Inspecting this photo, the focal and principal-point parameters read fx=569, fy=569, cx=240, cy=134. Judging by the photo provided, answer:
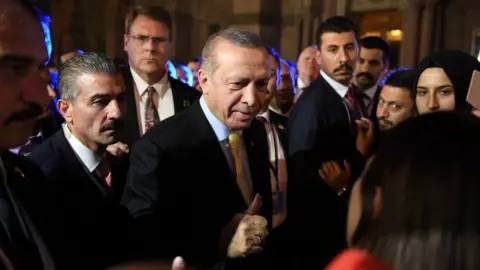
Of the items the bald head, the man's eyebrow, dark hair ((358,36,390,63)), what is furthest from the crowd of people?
the bald head

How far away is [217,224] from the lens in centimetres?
165

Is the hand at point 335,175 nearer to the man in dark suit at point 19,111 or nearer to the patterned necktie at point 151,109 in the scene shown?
the patterned necktie at point 151,109

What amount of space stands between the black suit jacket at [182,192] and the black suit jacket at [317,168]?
82 centimetres

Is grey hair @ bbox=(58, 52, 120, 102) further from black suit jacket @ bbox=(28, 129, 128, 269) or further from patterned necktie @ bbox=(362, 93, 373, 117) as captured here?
patterned necktie @ bbox=(362, 93, 373, 117)

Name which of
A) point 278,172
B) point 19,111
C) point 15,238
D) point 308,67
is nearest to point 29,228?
point 15,238

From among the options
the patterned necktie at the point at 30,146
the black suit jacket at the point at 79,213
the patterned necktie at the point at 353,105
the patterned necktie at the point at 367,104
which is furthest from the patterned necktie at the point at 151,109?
the patterned necktie at the point at 367,104

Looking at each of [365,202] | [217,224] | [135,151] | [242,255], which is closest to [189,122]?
[135,151]

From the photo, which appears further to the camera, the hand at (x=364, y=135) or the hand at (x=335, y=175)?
the hand at (x=364, y=135)

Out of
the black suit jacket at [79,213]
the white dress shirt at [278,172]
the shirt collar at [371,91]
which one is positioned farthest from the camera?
the shirt collar at [371,91]

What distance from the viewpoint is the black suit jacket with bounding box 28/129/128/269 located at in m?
1.26

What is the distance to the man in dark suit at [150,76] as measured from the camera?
2597 mm

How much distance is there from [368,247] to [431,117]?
0.24 m

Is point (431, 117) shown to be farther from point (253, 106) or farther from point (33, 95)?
point (253, 106)

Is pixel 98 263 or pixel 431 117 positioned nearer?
pixel 431 117
